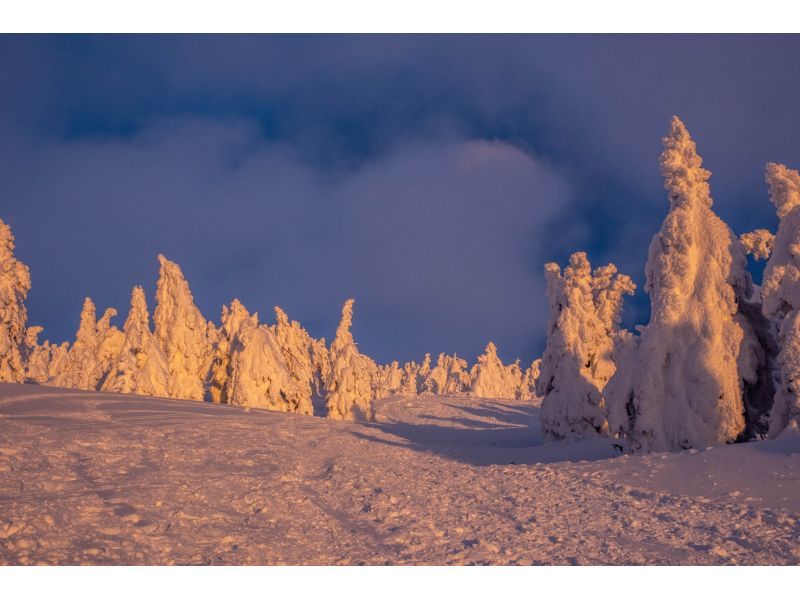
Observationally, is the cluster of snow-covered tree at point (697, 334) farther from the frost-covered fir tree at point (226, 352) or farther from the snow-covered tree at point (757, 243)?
the frost-covered fir tree at point (226, 352)

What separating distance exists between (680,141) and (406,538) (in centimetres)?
1731

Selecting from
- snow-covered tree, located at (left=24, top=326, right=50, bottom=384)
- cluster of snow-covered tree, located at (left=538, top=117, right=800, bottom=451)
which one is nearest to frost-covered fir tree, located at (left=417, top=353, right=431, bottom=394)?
snow-covered tree, located at (left=24, top=326, right=50, bottom=384)

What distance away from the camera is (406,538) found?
8203mm

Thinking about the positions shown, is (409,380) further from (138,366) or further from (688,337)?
(688,337)

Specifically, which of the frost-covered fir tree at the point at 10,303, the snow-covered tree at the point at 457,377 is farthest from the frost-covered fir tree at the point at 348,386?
the snow-covered tree at the point at 457,377

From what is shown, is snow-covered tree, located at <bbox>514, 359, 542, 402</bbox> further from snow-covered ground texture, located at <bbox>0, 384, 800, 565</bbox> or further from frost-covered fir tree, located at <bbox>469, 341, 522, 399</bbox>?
snow-covered ground texture, located at <bbox>0, 384, 800, 565</bbox>

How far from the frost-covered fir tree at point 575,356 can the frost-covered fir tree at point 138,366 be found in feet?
85.1

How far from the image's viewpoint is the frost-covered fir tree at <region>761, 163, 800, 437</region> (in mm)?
13727

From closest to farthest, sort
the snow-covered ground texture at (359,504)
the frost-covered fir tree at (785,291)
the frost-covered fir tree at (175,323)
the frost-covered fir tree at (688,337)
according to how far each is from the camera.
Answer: the snow-covered ground texture at (359,504), the frost-covered fir tree at (785,291), the frost-covered fir tree at (688,337), the frost-covered fir tree at (175,323)

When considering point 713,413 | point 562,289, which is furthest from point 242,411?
point 713,413

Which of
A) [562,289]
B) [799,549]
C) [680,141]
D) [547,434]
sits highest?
[680,141]

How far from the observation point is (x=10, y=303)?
107 ft

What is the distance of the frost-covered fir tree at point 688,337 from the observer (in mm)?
17562
